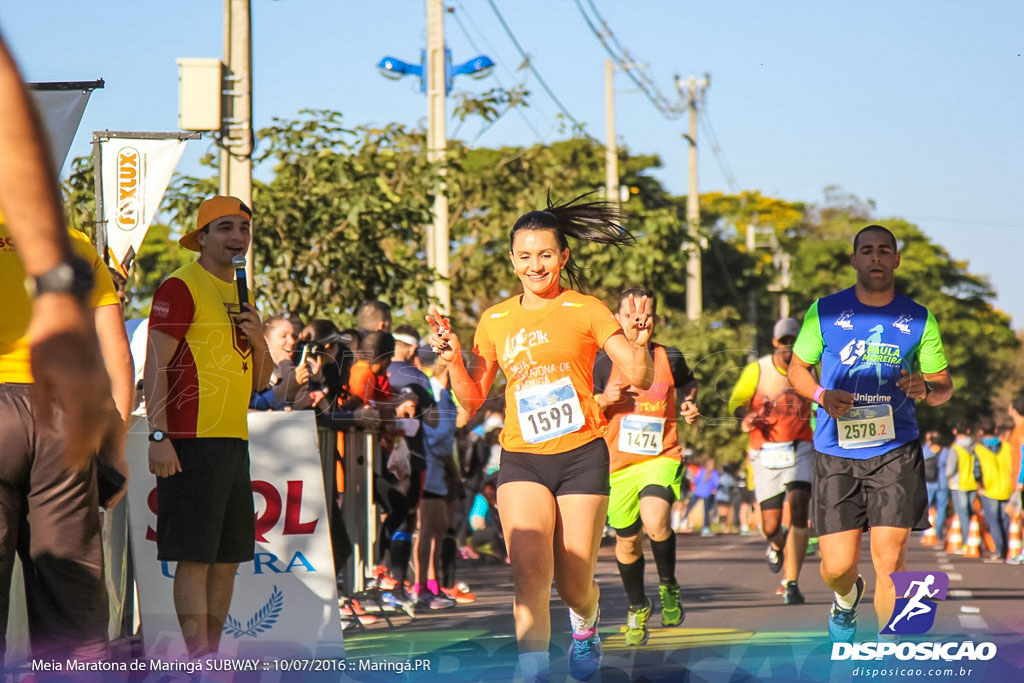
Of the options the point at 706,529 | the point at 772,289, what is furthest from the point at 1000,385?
the point at 706,529

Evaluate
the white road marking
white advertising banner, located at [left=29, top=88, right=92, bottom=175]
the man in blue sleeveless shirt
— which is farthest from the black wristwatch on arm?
the white road marking

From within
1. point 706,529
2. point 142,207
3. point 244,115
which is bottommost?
point 706,529

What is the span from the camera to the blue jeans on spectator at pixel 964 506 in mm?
20922

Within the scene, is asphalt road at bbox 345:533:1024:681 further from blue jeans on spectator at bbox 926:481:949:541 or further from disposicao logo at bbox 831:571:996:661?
blue jeans on spectator at bbox 926:481:949:541

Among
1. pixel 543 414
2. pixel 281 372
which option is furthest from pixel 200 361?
pixel 281 372

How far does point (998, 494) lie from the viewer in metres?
19.4

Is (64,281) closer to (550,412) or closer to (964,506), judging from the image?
(550,412)

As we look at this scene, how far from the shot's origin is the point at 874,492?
283 inches

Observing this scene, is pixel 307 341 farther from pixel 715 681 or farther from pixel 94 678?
pixel 94 678

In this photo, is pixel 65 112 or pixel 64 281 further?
pixel 65 112

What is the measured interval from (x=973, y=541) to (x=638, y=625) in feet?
44.1

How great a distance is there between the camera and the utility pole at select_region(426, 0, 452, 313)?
17.4m

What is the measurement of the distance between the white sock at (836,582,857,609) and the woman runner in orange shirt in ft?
5.91

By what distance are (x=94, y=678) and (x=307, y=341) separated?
5082 mm
